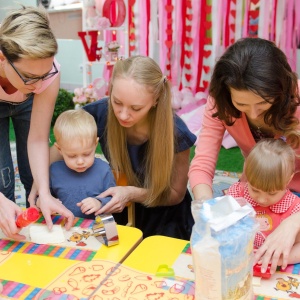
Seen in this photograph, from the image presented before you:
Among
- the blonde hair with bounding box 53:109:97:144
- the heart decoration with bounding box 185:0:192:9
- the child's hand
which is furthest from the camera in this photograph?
the heart decoration with bounding box 185:0:192:9

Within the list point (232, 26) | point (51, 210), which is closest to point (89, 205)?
point (51, 210)

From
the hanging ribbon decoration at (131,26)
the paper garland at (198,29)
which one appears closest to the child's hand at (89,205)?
the paper garland at (198,29)

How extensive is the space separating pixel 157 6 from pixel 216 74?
2.95 meters

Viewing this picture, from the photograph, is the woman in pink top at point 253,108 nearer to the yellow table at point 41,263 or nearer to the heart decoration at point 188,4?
the yellow table at point 41,263

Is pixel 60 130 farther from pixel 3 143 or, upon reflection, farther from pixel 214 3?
pixel 214 3

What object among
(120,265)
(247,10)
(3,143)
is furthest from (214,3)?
(120,265)

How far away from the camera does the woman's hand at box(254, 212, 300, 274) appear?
3.64 ft

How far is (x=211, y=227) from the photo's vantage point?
865 mm

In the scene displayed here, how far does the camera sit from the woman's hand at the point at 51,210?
1.36 metres

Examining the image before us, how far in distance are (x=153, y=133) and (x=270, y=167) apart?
1.77 feet

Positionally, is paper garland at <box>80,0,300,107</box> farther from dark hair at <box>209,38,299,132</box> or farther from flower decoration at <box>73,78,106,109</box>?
dark hair at <box>209,38,299,132</box>

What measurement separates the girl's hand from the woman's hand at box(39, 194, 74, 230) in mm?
122

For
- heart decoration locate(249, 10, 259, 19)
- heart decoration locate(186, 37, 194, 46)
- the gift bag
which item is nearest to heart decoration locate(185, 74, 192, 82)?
heart decoration locate(186, 37, 194, 46)

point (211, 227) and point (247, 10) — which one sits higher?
point (247, 10)
